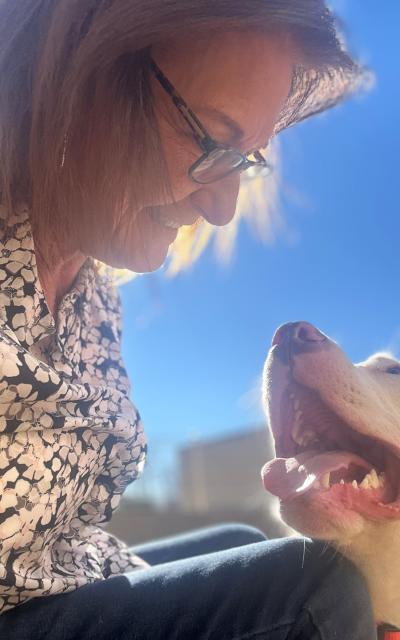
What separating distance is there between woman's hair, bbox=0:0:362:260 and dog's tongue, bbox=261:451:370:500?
571mm

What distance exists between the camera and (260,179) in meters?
1.63

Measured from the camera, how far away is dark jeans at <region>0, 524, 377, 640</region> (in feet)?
3.17

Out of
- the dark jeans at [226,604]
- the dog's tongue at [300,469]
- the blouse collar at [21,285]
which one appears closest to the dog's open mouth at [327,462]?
the dog's tongue at [300,469]

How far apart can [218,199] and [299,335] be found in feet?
1.11

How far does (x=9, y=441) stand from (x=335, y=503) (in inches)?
22.7

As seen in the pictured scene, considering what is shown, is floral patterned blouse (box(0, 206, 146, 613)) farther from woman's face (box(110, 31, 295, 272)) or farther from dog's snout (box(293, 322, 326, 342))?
dog's snout (box(293, 322, 326, 342))

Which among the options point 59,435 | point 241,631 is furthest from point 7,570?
point 241,631

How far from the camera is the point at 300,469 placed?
122cm

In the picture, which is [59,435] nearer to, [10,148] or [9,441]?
[9,441]

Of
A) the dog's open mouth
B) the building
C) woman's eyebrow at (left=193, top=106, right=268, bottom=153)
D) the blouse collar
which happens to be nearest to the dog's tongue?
the dog's open mouth

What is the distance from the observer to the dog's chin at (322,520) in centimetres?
114

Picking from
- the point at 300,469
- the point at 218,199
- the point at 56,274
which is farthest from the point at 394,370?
the point at 56,274

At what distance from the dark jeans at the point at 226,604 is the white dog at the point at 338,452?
0.08 m

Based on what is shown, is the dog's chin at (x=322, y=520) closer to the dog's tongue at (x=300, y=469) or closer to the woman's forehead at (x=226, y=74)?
the dog's tongue at (x=300, y=469)
